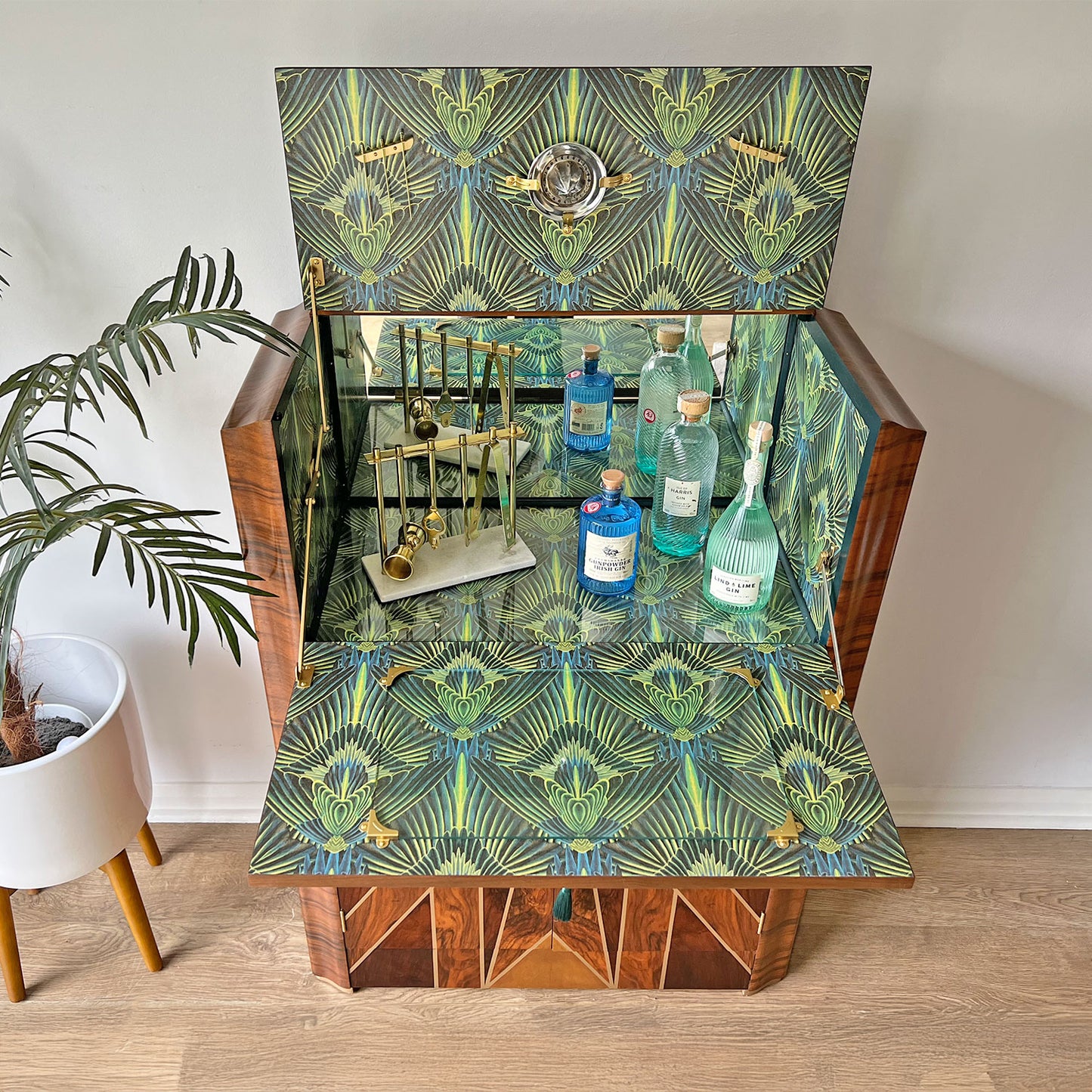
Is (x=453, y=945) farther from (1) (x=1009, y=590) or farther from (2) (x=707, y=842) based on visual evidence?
(1) (x=1009, y=590)

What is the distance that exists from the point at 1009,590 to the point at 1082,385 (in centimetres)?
40

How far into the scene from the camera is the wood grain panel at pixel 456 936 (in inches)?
59.3

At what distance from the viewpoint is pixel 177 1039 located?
1641 millimetres

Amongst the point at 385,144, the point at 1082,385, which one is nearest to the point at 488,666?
the point at 385,144

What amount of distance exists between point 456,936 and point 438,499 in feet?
2.32

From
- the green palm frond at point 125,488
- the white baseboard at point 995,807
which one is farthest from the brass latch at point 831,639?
the white baseboard at point 995,807

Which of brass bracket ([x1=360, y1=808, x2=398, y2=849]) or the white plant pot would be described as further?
the white plant pot

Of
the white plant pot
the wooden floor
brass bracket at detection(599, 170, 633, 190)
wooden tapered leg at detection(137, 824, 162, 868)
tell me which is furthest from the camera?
wooden tapered leg at detection(137, 824, 162, 868)

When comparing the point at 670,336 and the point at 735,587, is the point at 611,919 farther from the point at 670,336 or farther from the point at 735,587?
the point at 670,336

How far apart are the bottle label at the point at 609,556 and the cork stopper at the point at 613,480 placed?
7 cm

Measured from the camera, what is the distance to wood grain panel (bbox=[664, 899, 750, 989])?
1.55 m

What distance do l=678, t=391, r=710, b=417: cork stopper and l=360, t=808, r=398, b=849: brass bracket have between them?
645 mm

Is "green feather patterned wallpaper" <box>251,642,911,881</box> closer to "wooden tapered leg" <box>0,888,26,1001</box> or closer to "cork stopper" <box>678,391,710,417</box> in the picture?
"cork stopper" <box>678,391,710,417</box>

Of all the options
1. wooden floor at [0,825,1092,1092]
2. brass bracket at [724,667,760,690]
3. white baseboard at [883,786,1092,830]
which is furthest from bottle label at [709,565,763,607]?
white baseboard at [883,786,1092,830]
